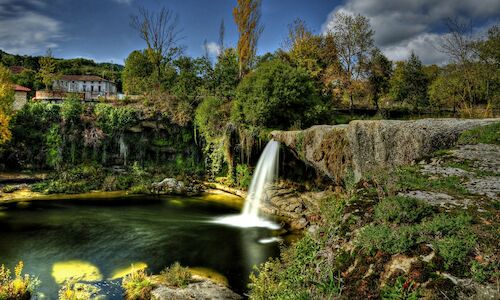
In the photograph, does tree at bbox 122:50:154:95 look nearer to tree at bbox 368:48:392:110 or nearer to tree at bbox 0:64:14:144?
tree at bbox 0:64:14:144

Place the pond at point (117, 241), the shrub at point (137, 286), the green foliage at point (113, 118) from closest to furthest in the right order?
the shrub at point (137, 286) < the pond at point (117, 241) < the green foliage at point (113, 118)

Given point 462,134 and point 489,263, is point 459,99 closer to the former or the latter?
Answer: point 462,134

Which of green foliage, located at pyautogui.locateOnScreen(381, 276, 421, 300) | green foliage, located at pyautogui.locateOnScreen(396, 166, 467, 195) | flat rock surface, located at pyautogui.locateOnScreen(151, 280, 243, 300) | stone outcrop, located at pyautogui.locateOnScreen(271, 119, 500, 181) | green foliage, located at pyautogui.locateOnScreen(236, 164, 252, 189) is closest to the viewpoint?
green foliage, located at pyautogui.locateOnScreen(381, 276, 421, 300)

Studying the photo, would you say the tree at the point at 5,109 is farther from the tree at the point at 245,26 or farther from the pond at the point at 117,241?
the tree at the point at 245,26

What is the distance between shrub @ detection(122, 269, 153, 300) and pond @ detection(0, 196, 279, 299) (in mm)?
348

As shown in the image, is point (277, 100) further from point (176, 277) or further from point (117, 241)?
point (176, 277)

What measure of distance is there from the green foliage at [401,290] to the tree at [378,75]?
98.5 feet

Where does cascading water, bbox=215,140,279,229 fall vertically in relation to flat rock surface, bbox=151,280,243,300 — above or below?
above

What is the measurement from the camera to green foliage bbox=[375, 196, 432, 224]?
456cm

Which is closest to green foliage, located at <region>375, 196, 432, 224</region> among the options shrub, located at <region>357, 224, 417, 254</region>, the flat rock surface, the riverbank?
the riverbank

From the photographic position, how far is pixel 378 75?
30.7 metres

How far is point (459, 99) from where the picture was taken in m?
23.3

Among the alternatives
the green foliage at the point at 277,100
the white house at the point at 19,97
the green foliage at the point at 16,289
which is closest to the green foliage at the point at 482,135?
the green foliage at the point at 16,289

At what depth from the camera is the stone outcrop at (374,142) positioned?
878 centimetres
